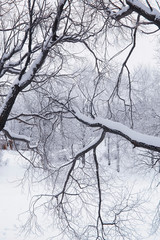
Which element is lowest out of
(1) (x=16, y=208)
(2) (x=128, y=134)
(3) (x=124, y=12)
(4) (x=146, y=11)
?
(1) (x=16, y=208)

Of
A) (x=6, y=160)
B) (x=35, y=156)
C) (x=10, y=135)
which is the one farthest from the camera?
(x=6, y=160)

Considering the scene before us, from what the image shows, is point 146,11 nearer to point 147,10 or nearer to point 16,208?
point 147,10

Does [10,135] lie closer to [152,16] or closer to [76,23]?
[76,23]

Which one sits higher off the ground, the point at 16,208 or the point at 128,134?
the point at 128,134

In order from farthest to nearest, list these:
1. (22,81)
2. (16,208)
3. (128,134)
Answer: (16,208)
(22,81)
(128,134)

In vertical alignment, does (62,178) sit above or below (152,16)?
below

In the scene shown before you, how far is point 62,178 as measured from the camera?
16.0ft

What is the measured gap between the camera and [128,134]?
3.06 meters

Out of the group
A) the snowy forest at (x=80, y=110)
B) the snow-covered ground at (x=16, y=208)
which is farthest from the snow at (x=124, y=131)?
the snow-covered ground at (x=16, y=208)

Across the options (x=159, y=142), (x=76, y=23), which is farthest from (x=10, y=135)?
(x=159, y=142)

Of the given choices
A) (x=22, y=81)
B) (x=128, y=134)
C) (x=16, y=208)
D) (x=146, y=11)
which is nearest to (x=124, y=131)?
(x=128, y=134)

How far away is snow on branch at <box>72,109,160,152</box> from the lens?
9.18 feet

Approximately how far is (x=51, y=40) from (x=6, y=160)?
17932 mm

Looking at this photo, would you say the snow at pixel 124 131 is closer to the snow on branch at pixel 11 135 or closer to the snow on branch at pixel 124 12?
the snow on branch at pixel 124 12
